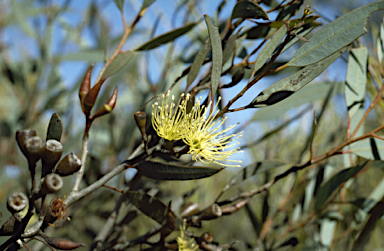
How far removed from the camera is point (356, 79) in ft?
2.00

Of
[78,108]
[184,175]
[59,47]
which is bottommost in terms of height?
[184,175]

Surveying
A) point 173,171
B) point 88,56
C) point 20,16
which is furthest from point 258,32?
point 20,16

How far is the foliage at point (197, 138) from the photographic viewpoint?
41 centimetres

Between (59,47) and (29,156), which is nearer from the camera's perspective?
(29,156)

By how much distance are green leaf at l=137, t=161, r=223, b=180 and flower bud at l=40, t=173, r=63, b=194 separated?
12 centimetres

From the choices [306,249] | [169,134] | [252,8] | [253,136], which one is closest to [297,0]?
[252,8]

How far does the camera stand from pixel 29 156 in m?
0.35

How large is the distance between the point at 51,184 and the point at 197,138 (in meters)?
0.22

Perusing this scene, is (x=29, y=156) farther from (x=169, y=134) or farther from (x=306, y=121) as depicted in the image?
(x=306, y=121)

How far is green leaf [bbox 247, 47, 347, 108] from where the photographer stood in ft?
1.41

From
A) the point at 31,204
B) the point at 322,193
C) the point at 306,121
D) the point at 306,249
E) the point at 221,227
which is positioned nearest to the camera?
the point at 31,204

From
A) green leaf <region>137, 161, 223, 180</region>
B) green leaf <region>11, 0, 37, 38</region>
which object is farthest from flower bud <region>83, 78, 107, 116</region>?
green leaf <region>11, 0, 37, 38</region>

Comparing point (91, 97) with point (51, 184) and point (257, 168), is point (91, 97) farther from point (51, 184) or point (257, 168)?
point (257, 168)

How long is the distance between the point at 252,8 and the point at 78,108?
0.94 meters
